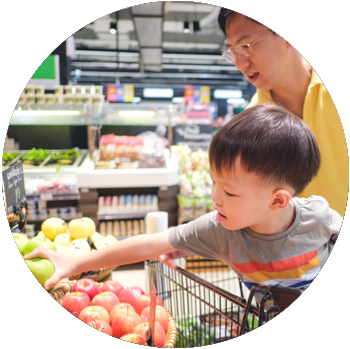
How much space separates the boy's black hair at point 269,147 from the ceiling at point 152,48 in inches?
9.9

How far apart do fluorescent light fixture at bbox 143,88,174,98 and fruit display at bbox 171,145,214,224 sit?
189 mm

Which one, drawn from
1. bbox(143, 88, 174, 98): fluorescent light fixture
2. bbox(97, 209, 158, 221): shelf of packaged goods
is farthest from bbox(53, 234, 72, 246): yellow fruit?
bbox(143, 88, 174, 98): fluorescent light fixture

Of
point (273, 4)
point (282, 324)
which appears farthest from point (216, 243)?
point (273, 4)

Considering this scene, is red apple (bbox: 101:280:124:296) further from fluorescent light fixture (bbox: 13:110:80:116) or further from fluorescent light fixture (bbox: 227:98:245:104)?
fluorescent light fixture (bbox: 227:98:245:104)

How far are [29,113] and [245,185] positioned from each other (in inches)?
27.8

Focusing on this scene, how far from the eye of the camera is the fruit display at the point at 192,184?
1.20m

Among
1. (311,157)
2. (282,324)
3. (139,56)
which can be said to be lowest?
(282,324)

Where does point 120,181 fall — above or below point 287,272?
above

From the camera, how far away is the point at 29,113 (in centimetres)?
114

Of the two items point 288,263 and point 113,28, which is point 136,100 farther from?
point 288,263

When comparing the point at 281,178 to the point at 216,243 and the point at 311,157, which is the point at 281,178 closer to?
the point at 311,157

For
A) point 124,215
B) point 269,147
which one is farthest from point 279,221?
point 124,215

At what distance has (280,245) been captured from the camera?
1.08m

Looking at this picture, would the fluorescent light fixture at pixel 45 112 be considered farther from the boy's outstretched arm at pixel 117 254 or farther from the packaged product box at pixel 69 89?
the boy's outstretched arm at pixel 117 254
